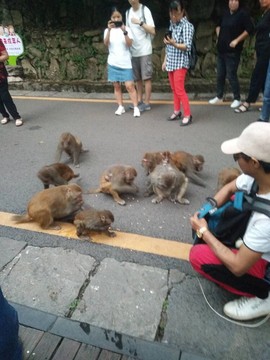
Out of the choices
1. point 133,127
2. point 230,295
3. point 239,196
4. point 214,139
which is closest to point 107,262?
point 230,295

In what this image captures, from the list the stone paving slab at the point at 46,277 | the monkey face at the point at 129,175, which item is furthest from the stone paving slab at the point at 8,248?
the monkey face at the point at 129,175

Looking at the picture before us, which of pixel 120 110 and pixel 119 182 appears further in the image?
pixel 120 110

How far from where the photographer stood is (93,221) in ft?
12.1

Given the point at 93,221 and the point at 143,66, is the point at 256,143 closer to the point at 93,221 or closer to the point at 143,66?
the point at 93,221

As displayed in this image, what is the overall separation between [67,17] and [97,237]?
9.34 metres

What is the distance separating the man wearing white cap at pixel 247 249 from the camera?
2123 mm

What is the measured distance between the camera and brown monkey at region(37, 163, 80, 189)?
4641 mm

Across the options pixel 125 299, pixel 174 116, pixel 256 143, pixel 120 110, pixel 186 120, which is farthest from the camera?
pixel 120 110

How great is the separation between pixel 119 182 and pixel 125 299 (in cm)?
186

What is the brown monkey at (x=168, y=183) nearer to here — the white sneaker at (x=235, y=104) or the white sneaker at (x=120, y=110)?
the white sneaker at (x=120, y=110)

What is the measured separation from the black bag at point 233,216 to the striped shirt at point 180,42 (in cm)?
446

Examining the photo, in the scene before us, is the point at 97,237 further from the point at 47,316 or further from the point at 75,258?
the point at 47,316

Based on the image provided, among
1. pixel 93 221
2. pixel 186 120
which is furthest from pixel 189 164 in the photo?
pixel 186 120

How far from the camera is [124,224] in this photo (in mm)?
4094
